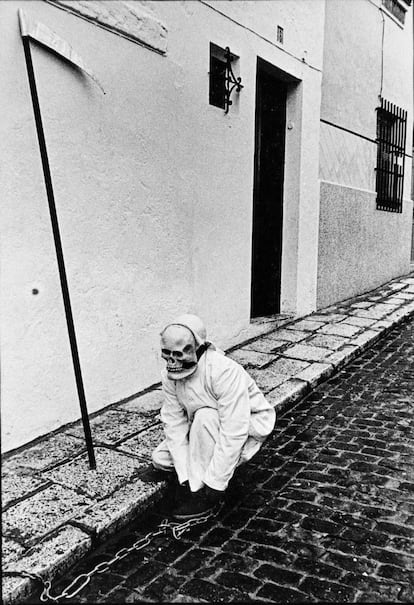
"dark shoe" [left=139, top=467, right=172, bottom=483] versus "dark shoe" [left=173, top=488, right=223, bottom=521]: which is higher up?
"dark shoe" [left=139, top=467, right=172, bottom=483]

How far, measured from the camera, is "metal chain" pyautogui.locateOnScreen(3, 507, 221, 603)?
107 inches

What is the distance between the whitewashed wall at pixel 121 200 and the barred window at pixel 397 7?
4232 mm

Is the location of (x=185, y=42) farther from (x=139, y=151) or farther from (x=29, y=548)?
(x=29, y=548)

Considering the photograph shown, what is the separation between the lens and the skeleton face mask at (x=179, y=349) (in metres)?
3.16

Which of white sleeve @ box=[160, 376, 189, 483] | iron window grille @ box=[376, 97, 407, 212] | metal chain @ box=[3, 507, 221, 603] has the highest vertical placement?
iron window grille @ box=[376, 97, 407, 212]

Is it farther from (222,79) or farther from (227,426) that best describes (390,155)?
(227,426)

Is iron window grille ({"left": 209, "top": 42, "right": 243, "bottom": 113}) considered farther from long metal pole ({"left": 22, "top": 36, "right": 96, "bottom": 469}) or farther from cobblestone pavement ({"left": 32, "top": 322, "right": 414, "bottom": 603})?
cobblestone pavement ({"left": 32, "top": 322, "right": 414, "bottom": 603})

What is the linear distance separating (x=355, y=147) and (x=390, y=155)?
164cm

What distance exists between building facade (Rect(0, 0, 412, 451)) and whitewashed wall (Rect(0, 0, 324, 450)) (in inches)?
0.5

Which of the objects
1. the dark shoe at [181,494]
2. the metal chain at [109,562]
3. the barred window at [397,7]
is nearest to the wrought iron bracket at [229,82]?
the dark shoe at [181,494]

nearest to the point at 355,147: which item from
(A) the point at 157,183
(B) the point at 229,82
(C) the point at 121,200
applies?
(B) the point at 229,82

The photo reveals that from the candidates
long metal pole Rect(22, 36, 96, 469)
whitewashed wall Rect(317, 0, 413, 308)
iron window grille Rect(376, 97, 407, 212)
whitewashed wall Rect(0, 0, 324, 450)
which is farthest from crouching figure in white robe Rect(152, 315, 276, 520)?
iron window grille Rect(376, 97, 407, 212)

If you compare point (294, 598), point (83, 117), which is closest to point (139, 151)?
point (83, 117)

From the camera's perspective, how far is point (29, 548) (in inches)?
114
